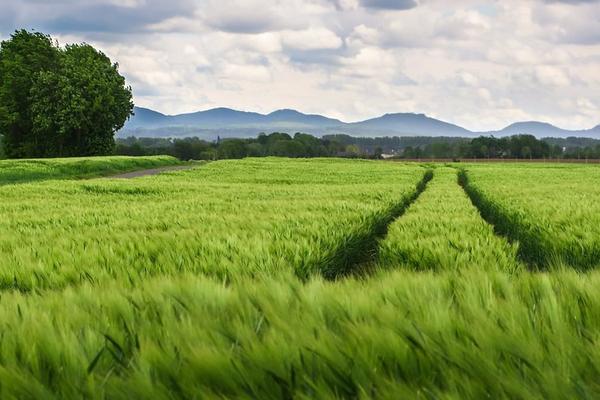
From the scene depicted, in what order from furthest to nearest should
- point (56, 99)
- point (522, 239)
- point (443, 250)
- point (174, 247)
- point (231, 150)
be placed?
point (231, 150) < point (56, 99) < point (522, 239) < point (443, 250) < point (174, 247)

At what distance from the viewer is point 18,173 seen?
3728cm

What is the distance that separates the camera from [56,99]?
5891 cm

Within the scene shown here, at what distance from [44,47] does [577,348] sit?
7327 cm

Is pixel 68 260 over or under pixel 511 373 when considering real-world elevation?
Result: under

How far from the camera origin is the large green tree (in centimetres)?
5831

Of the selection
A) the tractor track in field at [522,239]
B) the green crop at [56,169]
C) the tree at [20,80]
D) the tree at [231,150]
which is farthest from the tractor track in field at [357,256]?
the tree at [231,150]

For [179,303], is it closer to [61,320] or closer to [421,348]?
[61,320]

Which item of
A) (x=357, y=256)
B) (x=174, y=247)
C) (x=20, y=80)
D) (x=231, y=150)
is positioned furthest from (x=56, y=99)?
(x=231, y=150)

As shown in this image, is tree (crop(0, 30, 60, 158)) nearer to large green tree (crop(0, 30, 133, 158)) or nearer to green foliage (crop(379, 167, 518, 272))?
large green tree (crop(0, 30, 133, 158))

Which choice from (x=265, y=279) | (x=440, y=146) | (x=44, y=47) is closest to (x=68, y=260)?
(x=265, y=279)

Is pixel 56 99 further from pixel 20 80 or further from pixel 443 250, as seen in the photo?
pixel 443 250

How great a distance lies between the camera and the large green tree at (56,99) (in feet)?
191

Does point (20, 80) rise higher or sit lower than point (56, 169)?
higher

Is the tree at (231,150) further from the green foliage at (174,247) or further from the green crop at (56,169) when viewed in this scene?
the green foliage at (174,247)
